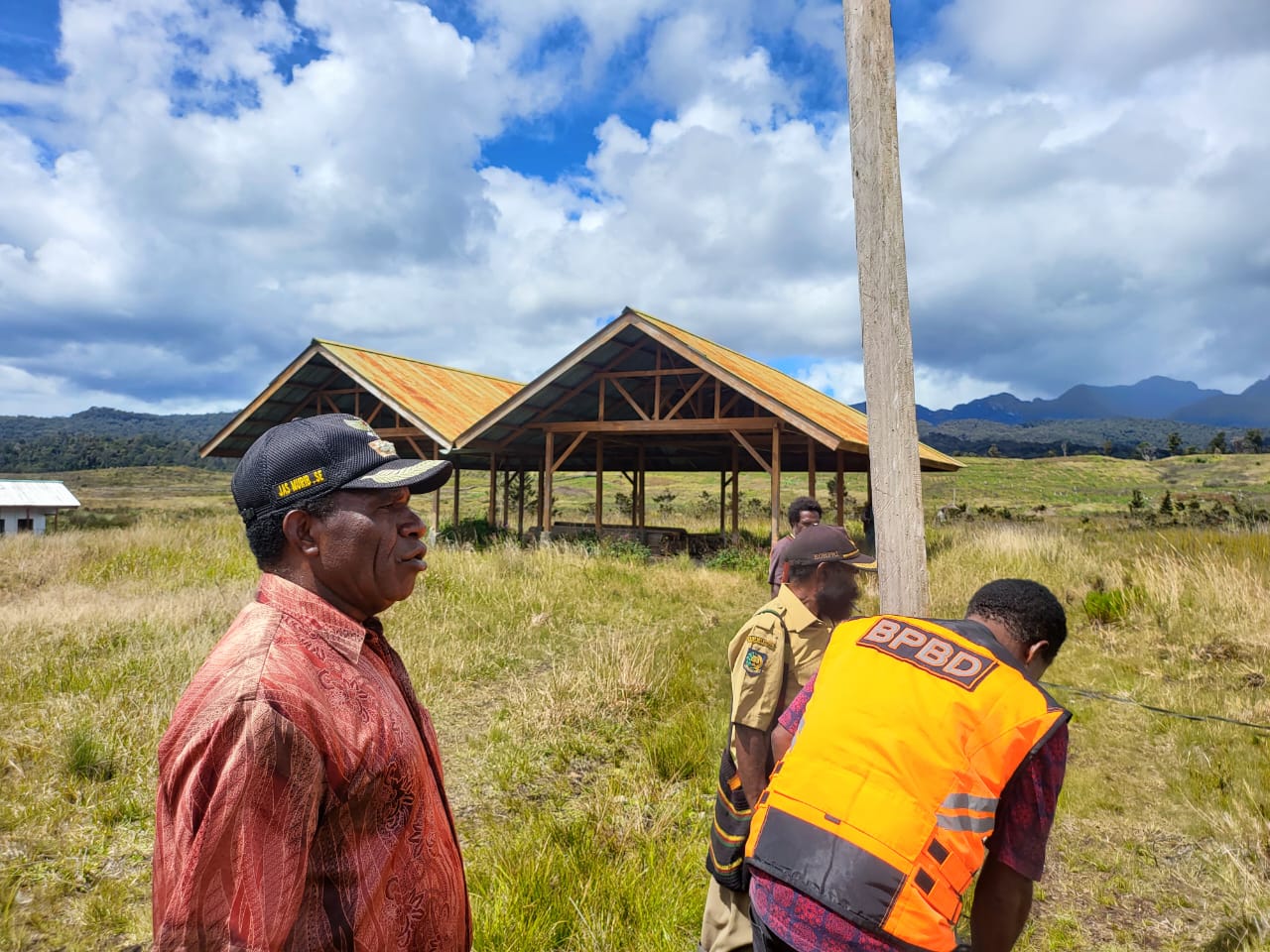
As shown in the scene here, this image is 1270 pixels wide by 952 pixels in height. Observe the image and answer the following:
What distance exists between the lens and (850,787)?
177 centimetres

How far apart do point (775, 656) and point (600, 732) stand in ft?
11.2

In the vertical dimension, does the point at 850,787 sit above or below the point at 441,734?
above

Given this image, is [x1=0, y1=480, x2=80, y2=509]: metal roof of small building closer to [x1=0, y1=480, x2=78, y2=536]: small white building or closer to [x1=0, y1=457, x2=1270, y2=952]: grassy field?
[x1=0, y1=480, x2=78, y2=536]: small white building

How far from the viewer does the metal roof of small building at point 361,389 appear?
15.5 meters

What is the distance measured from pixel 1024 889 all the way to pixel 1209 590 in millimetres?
8621

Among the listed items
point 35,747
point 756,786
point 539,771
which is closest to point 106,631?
point 35,747

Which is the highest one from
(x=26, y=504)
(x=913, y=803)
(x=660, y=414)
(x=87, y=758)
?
(x=660, y=414)

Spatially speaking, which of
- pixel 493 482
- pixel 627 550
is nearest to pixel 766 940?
pixel 627 550

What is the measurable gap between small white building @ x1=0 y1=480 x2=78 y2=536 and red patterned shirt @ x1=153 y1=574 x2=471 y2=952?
3268cm

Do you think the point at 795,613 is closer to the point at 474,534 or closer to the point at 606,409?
the point at 606,409

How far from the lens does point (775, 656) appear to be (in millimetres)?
2613

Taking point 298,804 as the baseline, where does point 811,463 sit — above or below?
above

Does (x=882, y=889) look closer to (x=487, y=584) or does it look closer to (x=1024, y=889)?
(x=1024, y=889)

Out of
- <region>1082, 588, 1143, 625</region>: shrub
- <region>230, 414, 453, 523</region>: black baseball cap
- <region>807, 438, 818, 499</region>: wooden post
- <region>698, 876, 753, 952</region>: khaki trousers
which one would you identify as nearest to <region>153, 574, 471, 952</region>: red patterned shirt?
<region>230, 414, 453, 523</region>: black baseball cap
